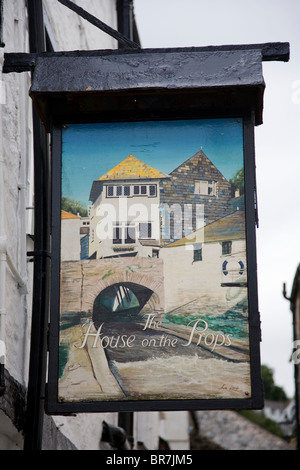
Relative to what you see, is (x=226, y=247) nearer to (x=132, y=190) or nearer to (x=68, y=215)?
(x=132, y=190)

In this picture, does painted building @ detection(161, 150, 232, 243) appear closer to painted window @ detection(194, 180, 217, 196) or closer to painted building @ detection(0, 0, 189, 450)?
painted window @ detection(194, 180, 217, 196)

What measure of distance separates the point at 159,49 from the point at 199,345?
1.81m

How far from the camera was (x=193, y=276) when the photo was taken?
181 inches

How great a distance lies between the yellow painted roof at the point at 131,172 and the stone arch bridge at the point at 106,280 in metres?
0.51

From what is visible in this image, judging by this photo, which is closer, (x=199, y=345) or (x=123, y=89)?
(x=199, y=345)

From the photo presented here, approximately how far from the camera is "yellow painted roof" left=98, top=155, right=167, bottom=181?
4805 mm

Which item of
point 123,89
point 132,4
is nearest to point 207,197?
point 123,89

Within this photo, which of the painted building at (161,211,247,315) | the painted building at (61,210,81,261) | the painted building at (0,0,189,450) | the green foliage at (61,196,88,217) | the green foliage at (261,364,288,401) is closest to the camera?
the painted building at (161,211,247,315)

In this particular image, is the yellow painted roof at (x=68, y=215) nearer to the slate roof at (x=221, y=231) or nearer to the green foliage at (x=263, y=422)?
the slate roof at (x=221, y=231)

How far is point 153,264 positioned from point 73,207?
1.98 feet

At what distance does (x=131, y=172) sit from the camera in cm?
480

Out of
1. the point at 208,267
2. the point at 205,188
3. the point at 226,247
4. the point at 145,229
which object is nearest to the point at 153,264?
the point at 145,229

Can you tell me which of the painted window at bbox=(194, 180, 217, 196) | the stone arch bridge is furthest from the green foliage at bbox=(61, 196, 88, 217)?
the painted window at bbox=(194, 180, 217, 196)

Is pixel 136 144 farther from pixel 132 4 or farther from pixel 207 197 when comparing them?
pixel 132 4
